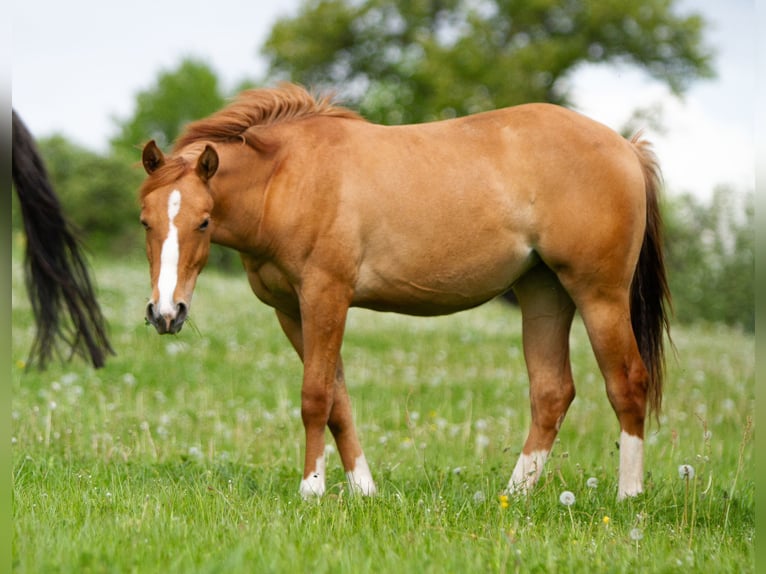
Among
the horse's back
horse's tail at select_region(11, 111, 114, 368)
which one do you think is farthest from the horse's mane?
horse's tail at select_region(11, 111, 114, 368)

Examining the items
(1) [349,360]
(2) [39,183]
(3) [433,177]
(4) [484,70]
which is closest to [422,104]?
(4) [484,70]

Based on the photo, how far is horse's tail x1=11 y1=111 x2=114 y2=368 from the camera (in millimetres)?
8438

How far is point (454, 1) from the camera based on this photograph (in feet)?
117

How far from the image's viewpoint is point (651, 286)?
261 inches

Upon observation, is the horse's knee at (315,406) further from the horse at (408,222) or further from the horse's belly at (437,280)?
the horse's belly at (437,280)

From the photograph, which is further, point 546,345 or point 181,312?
point 546,345

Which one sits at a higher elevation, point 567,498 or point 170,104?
point 170,104

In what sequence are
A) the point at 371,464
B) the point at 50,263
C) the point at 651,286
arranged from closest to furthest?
the point at 651,286 < the point at 371,464 < the point at 50,263

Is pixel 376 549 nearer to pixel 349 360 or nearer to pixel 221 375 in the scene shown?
pixel 221 375

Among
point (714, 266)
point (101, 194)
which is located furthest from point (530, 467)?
point (101, 194)

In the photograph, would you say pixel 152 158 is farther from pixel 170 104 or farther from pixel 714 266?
pixel 170 104

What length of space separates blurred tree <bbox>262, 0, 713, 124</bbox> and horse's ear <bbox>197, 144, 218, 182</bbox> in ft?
77.8

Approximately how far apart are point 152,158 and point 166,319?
0.97m

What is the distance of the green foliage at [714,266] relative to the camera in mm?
26438
